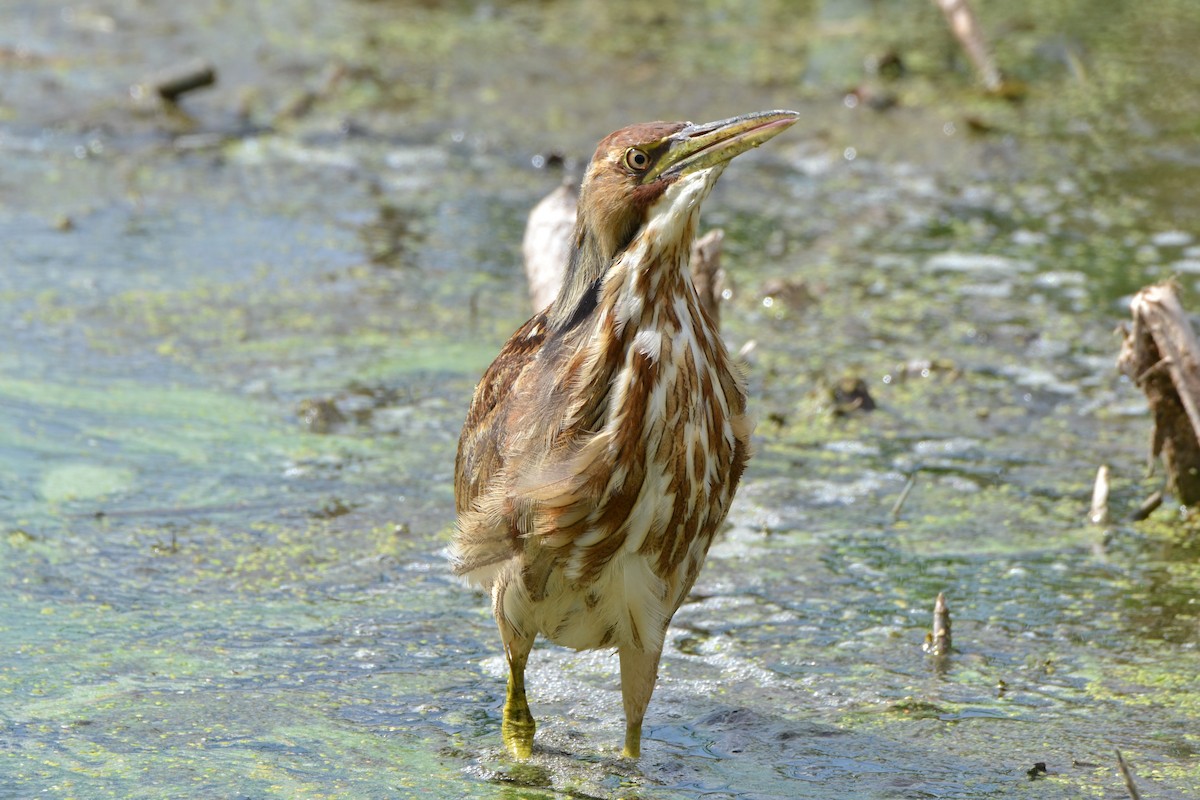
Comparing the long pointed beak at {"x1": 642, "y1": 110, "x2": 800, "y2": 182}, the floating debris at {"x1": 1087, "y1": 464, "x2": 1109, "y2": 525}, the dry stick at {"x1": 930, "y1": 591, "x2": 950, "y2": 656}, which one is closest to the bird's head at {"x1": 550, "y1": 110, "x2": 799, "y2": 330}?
the long pointed beak at {"x1": 642, "y1": 110, "x2": 800, "y2": 182}

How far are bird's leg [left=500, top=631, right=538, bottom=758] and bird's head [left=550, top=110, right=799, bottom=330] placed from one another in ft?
2.74

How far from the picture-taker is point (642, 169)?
11.3ft

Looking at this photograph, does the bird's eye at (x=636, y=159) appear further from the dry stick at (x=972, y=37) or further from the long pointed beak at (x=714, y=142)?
the dry stick at (x=972, y=37)

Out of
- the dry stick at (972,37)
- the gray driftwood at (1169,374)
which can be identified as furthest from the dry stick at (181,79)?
the gray driftwood at (1169,374)

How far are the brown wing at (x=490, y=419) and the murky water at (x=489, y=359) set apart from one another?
22.6 inches

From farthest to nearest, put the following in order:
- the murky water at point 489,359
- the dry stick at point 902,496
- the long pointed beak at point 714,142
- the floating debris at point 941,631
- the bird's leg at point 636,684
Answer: the dry stick at point 902,496 → the floating debris at point 941,631 → the murky water at point 489,359 → the bird's leg at point 636,684 → the long pointed beak at point 714,142

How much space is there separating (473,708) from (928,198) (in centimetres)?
497

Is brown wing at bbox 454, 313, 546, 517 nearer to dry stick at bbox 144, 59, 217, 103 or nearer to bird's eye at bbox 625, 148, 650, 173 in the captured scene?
bird's eye at bbox 625, 148, 650, 173

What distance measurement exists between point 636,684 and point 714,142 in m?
1.26

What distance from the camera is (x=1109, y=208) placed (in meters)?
7.92

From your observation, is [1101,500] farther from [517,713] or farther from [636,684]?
[517,713]

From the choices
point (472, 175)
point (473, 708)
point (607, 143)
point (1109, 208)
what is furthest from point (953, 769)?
point (472, 175)

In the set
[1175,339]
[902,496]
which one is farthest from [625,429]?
[1175,339]

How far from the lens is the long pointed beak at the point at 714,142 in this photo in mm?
3385
